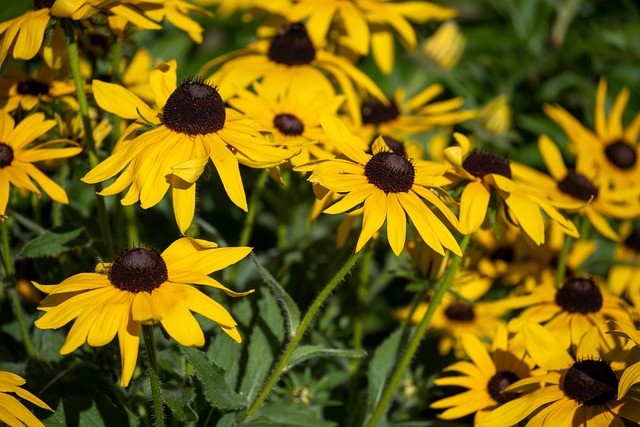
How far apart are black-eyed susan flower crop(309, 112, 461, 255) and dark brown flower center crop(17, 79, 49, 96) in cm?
64

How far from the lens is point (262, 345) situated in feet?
5.22

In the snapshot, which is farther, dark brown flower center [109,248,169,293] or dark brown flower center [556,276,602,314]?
dark brown flower center [556,276,602,314]

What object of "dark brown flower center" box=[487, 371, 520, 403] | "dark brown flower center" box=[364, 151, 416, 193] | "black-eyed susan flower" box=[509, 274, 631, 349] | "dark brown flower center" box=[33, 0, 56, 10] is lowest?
"dark brown flower center" box=[487, 371, 520, 403]

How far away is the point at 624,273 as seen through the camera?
239 cm

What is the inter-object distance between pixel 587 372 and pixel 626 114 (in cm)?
184

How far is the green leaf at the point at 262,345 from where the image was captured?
5.07 feet

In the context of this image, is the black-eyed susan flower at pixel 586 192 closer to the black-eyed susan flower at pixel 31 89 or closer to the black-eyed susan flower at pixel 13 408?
the black-eyed susan flower at pixel 31 89

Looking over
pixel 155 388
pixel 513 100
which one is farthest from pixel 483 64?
pixel 155 388

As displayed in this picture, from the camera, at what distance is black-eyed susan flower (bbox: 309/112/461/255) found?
1269 millimetres

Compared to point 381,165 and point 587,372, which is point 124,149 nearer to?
point 381,165

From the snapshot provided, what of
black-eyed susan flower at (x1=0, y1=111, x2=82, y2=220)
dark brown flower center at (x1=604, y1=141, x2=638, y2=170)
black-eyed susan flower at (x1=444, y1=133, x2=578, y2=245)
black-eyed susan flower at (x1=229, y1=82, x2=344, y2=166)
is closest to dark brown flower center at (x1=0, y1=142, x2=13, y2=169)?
black-eyed susan flower at (x1=0, y1=111, x2=82, y2=220)

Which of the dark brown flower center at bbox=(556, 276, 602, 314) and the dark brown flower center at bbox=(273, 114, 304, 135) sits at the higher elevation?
the dark brown flower center at bbox=(273, 114, 304, 135)

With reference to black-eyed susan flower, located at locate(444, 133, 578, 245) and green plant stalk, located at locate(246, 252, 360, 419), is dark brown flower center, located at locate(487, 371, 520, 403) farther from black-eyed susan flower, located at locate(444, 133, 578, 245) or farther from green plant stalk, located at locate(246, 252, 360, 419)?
green plant stalk, located at locate(246, 252, 360, 419)

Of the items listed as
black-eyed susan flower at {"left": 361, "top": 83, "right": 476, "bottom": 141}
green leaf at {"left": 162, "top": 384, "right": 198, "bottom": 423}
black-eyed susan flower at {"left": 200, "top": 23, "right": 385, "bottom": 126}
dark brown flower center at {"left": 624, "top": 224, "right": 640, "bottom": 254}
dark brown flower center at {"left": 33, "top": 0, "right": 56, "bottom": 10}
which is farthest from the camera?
dark brown flower center at {"left": 624, "top": 224, "right": 640, "bottom": 254}
